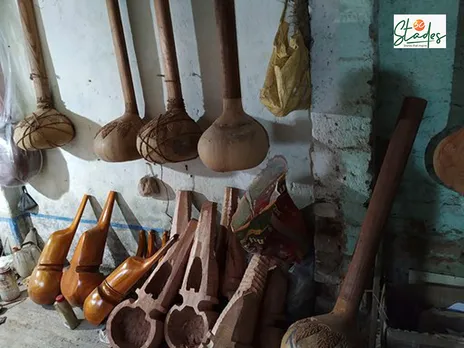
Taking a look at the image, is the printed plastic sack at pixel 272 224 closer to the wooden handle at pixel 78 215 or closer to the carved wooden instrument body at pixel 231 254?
the carved wooden instrument body at pixel 231 254

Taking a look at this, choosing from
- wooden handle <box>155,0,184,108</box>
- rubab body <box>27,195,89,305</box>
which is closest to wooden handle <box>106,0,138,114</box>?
wooden handle <box>155,0,184,108</box>

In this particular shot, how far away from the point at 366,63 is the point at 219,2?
0.58m

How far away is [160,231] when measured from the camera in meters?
2.39

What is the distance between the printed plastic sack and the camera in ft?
5.49

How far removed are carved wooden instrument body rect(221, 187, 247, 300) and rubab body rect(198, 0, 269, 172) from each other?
0.39 meters

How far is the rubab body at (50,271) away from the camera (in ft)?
7.58

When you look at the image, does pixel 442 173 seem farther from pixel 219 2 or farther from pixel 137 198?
pixel 137 198

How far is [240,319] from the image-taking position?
1688mm

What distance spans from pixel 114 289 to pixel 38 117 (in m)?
0.96

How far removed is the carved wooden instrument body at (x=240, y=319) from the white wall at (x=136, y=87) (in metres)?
0.45

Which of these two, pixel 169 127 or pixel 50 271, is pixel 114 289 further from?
pixel 169 127

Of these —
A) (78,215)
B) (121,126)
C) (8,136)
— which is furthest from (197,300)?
(8,136)

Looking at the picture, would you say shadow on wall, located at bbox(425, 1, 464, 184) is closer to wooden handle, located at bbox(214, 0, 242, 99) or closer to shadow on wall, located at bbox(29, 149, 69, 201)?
wooden handle, located at bbox(214, 0, 242, 99)

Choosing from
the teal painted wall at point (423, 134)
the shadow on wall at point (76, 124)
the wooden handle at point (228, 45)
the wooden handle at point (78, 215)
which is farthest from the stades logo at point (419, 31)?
the wooden handle at point (78, 215)
